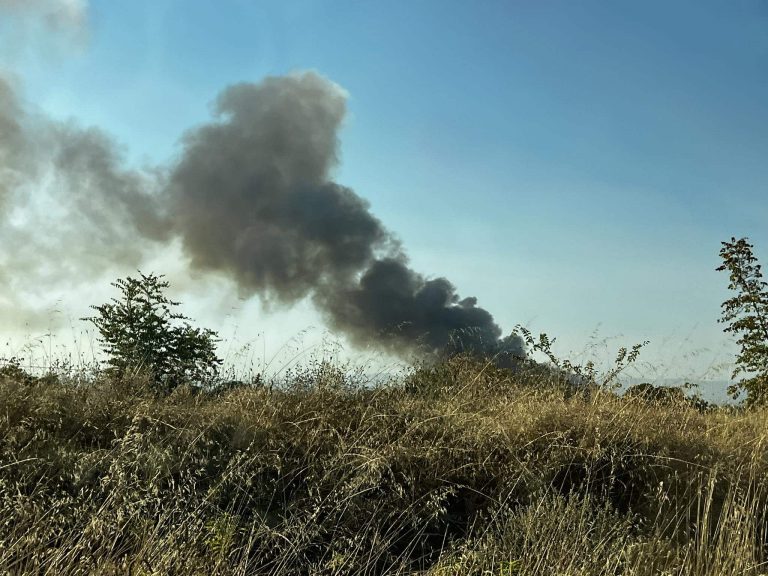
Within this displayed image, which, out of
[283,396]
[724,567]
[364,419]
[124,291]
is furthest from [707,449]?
[124,291]

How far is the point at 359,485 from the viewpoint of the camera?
5.16 metres

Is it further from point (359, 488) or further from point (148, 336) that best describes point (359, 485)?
point (148, 336)

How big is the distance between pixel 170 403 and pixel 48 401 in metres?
1.19

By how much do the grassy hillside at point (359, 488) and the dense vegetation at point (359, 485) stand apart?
2cm

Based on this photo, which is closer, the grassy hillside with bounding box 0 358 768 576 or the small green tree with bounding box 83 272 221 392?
the grassy hillside with bounding box 0 358 768 576

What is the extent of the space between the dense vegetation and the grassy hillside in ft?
0.08

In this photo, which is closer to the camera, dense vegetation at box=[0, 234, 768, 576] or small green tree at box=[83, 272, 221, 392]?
dense vegetation at box=[0, 234, 768, 576]

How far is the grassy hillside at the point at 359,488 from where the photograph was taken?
14.1 ft

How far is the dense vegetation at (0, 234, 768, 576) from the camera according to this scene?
A: 4301 mm

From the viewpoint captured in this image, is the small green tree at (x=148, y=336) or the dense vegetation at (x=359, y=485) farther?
the small green tree at (x=148, y=336)

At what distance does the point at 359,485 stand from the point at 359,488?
Answer: 15 centimetres

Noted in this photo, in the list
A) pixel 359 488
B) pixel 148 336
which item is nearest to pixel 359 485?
pixel 359 488

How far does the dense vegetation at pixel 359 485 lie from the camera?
4.30 metres

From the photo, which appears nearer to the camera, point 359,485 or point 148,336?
point 359,485
